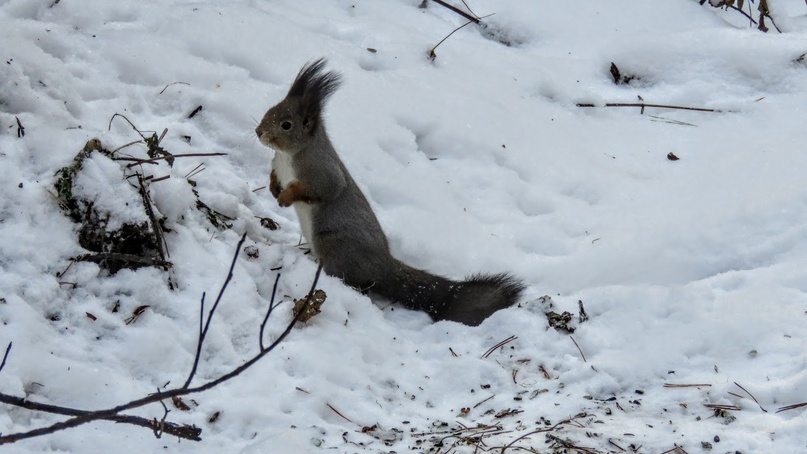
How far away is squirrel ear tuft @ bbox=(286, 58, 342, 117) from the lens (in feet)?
14.5

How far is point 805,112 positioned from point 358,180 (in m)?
2.91

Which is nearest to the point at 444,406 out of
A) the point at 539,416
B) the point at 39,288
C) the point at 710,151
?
the point at 539,416

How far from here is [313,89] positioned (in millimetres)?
4461

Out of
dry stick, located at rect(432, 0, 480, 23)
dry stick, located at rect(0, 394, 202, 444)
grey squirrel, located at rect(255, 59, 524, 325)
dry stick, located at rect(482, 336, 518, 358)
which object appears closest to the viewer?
dry stick, located at rect(0, 394, 202, 444)

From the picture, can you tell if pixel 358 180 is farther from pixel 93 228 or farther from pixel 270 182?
pixel 93 228

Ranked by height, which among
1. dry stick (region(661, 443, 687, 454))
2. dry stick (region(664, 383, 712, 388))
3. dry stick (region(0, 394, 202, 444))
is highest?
dry stick (region(0, 394, 202, 444))

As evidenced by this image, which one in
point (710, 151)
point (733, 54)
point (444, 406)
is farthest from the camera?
point (733, 54)

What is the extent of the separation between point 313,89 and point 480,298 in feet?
4.49

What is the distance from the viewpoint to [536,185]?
199 inches

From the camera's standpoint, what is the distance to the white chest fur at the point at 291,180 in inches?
178

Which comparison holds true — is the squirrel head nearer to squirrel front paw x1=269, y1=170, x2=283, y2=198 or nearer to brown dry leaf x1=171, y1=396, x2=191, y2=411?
squirrel front paw x1=269, y1=170, x2=283, y2=198

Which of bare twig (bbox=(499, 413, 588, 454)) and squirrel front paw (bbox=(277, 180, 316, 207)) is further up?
squirrel front paw (bbox=(277, 180, 316, 207))

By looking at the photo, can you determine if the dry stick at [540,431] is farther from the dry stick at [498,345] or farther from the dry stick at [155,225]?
the dry stick at [155,225]

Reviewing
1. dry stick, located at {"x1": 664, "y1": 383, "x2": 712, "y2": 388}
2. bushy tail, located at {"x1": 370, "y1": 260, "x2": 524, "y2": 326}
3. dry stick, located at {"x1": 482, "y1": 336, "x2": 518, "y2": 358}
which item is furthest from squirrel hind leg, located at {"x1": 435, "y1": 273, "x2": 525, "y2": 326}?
dry stick, located at {"x1": 664, "y1": 383, "x2": 712, "y2": 388}
